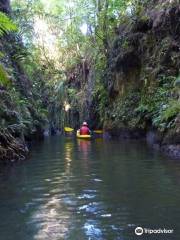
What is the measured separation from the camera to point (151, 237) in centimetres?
524

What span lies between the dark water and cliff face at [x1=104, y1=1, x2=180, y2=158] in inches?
272

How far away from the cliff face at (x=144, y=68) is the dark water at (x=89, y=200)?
6.92 meters

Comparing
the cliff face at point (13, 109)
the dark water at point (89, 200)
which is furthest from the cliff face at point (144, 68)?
the dark water at point (89, 200)

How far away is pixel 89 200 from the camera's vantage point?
7.41 metres

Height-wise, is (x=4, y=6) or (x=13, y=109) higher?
(x=4, y=6)

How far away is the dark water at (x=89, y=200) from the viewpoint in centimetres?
562

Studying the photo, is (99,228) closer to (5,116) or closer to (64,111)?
(5,116)

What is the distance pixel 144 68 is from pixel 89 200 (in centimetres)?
1736

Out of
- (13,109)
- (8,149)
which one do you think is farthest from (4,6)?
(8,149)

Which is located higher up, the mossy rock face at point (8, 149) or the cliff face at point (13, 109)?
the cliff face at point (13, 109)

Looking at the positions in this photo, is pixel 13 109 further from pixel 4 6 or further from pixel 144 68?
pixel 4 6

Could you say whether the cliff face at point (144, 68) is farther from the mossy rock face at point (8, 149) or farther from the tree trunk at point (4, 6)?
the tree trunk at point (4, 6)

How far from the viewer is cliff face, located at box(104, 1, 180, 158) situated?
2116cm

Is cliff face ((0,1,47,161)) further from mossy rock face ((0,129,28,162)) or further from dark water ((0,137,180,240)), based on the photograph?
dark water ((0,137,180,240))
